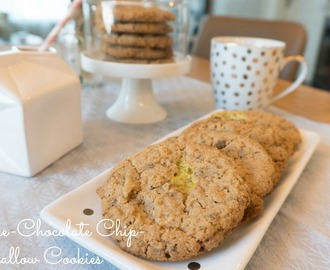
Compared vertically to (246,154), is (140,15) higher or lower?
higher

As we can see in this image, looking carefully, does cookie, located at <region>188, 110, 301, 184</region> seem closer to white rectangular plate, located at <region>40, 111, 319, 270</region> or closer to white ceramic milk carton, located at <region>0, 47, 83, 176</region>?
white rectangular plate, located at <region>40, 111, 319, 270</region>

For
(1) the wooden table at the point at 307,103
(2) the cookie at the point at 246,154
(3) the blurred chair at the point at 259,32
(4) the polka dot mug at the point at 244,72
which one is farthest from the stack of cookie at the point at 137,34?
(3) the blurred chair at the point at 259,32

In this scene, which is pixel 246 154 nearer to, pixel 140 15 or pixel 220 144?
pixel 220 144

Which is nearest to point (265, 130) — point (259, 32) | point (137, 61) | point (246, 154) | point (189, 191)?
point (246, 154)

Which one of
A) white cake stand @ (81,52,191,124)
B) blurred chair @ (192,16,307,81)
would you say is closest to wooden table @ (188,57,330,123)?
blurred chair @ (192,16,307,81)

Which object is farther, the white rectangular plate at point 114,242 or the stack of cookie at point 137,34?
the stack of cookie at point 137,34

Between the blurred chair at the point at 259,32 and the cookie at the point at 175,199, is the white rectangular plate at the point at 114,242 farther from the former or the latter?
the blurred chair at the point at 259,32
